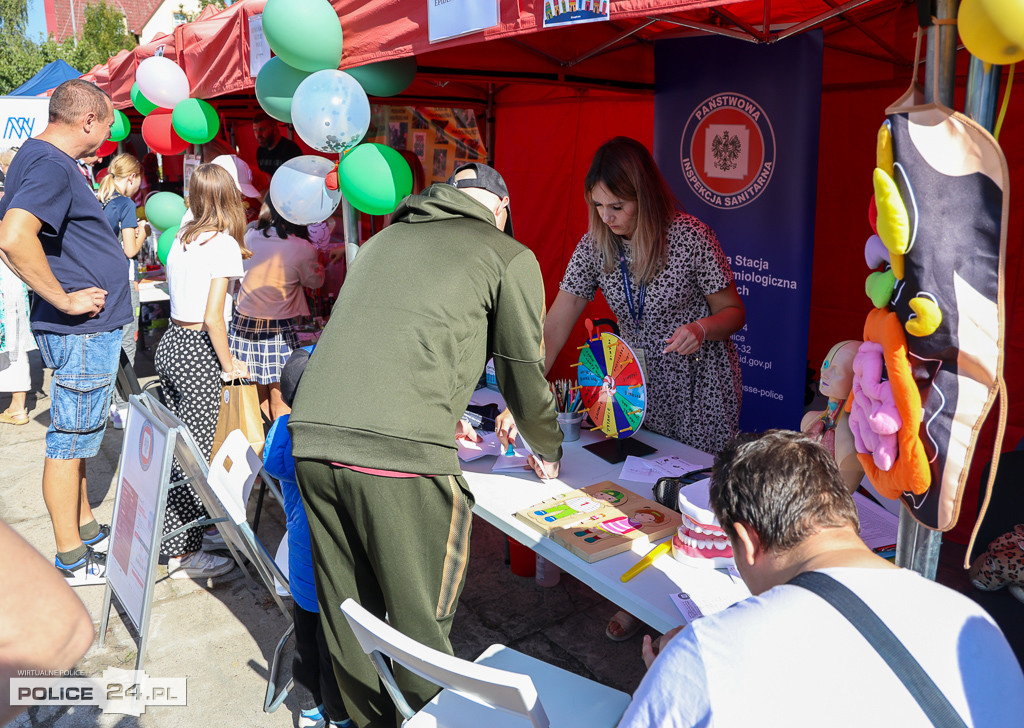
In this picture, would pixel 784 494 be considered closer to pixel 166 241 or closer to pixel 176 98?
pixel 176 98

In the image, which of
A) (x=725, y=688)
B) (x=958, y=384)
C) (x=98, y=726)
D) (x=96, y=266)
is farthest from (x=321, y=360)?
(x=96, y=266)

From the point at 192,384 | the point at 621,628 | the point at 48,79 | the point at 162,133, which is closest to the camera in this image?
the point at 621,628

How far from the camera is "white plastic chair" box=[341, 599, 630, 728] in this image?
1.32 meters

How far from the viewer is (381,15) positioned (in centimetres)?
271

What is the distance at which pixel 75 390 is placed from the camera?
117 inches

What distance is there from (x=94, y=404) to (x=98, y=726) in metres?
1.26

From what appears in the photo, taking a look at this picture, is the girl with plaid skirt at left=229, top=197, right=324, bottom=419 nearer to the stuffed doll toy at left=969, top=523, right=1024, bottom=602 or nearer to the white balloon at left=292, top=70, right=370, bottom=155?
the white balloon at left=292, top=70, right=370, bottom=155

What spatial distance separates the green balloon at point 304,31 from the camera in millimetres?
2740

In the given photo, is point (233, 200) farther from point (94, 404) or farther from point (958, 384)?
point (958, 384)

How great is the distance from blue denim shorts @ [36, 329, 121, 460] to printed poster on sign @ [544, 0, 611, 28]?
2.21 m

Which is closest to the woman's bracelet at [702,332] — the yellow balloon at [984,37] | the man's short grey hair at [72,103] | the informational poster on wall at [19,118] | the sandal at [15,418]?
the yellow balloon at [984,37]

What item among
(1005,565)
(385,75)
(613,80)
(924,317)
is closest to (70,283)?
(385,75)

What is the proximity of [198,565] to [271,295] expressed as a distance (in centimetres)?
142

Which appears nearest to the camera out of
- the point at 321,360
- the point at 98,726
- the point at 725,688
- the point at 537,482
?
the point at 725,688
